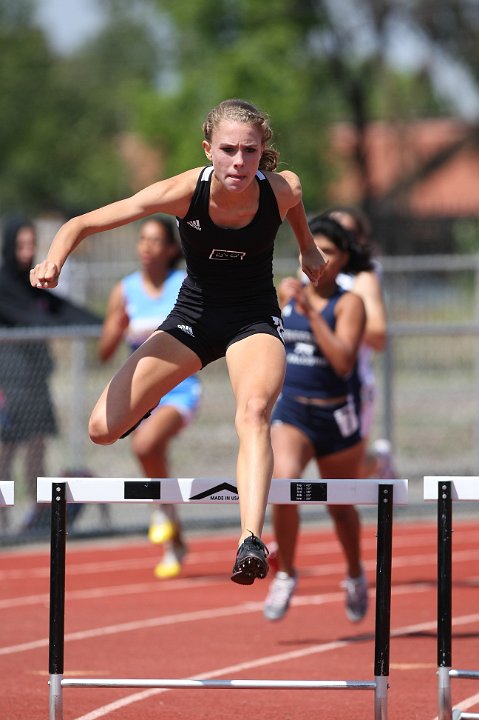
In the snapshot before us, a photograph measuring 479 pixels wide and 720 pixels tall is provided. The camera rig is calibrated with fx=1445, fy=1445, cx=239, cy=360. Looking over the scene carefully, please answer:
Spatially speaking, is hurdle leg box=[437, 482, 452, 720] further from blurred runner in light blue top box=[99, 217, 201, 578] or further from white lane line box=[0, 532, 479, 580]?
white lane line box=[0, 532, 479, 580]

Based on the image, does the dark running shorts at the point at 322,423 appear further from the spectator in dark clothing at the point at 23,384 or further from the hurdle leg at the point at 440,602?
the spectator in dark clothing at the point at 23,384

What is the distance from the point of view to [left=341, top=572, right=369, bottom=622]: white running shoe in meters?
8.24

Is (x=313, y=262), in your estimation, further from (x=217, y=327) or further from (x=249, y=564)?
(x=249, y=564)

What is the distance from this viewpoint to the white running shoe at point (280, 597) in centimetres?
792

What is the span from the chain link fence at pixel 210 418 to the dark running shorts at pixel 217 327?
536 centimetres

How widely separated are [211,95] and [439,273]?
21.4m

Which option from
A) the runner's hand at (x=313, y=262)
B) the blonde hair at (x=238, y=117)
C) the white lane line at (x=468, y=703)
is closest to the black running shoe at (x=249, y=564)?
the runner's hand at (x=313, y=262)

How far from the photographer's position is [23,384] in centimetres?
1165

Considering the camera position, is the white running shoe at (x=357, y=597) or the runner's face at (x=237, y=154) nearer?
the runner's face at (x=237, y=154)

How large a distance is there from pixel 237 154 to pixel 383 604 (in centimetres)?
184

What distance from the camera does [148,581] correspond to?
34.1 feet

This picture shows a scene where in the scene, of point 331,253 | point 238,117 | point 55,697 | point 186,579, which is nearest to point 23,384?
point 186,579

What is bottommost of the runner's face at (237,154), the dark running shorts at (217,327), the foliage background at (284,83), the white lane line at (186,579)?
the white lane line at (186,579)

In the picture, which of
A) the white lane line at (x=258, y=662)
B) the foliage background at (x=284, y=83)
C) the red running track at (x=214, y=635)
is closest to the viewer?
the white lane line at (x=258, y=662)
